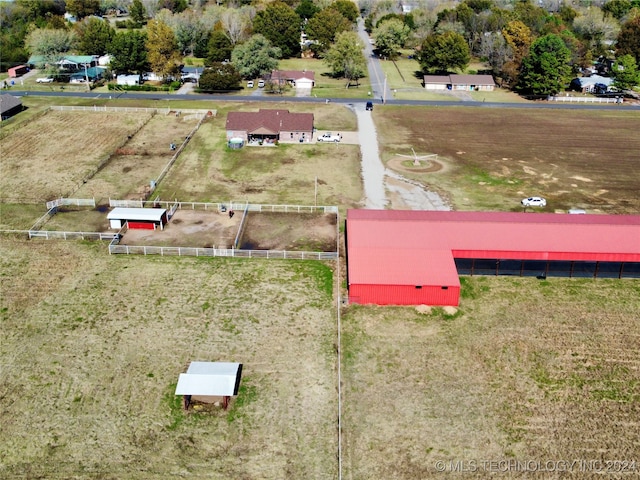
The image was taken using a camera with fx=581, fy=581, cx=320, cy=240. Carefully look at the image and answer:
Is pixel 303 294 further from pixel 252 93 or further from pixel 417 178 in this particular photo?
pixel 252 93

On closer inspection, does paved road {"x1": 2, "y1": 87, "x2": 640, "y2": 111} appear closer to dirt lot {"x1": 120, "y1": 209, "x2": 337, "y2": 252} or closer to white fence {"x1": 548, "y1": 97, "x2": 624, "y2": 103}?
white fence {"x1": 548, "y1": 97, "x2": 624, "y2": 103}

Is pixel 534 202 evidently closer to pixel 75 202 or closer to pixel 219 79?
pixel 75 202

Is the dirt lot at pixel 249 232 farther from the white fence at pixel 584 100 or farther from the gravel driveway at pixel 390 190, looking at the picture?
the white fence at pixel 584 100

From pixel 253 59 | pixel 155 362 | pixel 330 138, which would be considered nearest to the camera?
pixel 155 362

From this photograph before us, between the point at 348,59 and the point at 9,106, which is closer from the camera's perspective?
the point at 9,106

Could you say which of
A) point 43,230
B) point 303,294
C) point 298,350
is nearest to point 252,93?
point 43,230

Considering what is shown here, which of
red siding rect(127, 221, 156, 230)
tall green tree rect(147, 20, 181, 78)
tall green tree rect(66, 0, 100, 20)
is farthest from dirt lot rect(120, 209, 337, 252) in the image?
tall green tree rect(66, 0, 100, 20)

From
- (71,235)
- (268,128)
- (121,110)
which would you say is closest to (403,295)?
(71,235)
